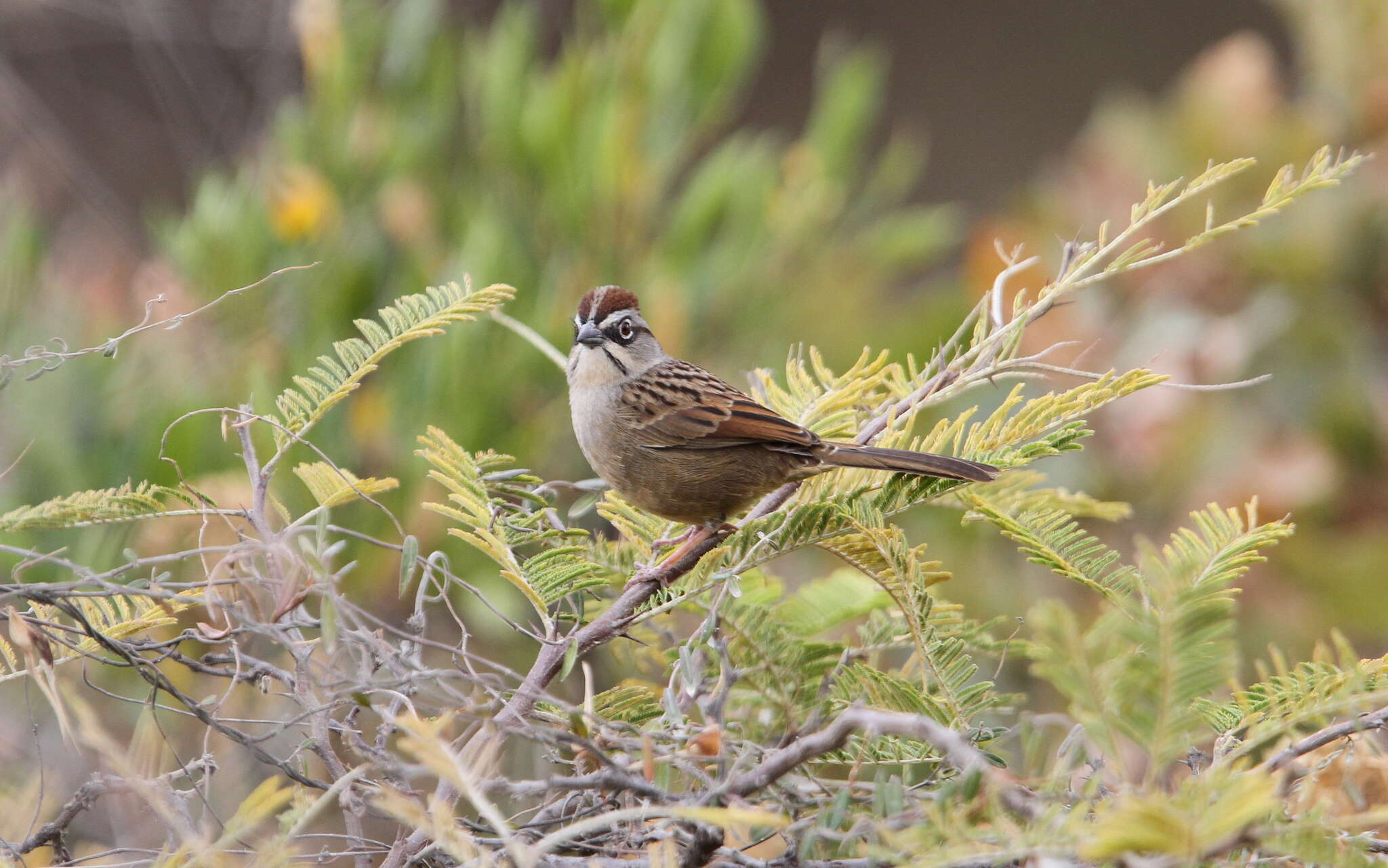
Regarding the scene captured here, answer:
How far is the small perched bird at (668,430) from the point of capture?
220 centimetres

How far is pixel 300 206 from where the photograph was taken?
358cm

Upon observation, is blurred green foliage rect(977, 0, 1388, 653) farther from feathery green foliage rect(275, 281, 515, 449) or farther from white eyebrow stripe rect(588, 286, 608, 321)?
feathery green foliage rect(275, 281, 515, 449)

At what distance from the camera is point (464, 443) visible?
3.30 m

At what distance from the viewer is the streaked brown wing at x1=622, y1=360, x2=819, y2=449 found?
2.40 metres

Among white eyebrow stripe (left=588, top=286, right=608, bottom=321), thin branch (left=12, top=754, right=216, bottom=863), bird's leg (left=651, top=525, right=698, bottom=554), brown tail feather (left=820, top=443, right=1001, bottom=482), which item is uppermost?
white eyebrow stripe (left=588, top=286, right=608, bottom=321)

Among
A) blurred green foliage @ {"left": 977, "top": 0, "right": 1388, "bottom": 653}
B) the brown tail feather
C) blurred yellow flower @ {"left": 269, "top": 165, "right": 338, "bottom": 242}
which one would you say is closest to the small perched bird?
the brown tail feather

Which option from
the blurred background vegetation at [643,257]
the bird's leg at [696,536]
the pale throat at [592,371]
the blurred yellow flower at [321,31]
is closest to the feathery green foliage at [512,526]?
the bird's leg at [696,536]

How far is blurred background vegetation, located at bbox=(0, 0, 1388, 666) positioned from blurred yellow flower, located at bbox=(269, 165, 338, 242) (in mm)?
11

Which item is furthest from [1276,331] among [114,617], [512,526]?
[114,617]

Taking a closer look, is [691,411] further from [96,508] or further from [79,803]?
[79,803]

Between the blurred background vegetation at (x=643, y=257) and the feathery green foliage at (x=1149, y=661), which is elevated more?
the blurred background vegetation at (x=643, y=257)

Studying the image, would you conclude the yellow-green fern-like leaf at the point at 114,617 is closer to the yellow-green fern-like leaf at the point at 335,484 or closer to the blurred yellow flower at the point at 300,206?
the yellow-green fern-like leaf at the point at 335,484

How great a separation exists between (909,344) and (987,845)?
340 centimetres

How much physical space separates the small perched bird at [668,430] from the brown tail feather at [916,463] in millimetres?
196
